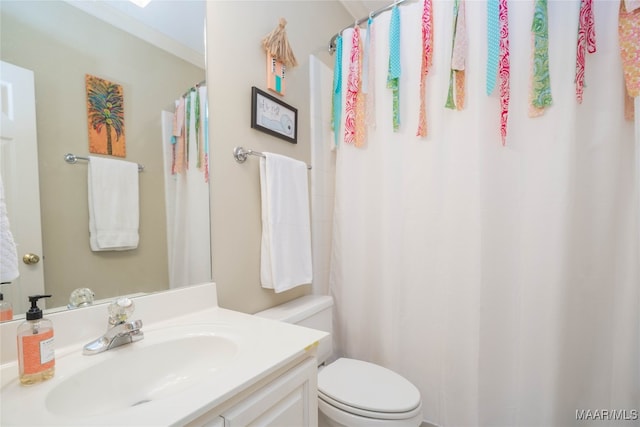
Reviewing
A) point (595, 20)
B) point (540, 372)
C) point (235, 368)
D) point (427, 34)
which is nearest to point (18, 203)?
point (235, 368)

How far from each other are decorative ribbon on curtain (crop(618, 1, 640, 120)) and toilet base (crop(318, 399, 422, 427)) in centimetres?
133

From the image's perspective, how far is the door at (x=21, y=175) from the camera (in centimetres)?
66

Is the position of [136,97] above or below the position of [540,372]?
above

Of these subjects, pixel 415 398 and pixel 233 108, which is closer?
pixel 415 398

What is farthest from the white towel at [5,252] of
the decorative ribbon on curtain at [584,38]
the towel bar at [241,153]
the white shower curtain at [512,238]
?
the decorative ribbon on curtain at [584,38]

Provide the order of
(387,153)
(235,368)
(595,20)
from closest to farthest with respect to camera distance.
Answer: (235,368) → (595,20) → (387,153)

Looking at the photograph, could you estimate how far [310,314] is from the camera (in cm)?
133

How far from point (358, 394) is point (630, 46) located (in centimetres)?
152

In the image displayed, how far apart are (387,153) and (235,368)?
3.76 ft

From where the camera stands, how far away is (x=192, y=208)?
1023mm

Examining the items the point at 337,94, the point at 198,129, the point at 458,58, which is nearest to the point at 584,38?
the point at 458,58

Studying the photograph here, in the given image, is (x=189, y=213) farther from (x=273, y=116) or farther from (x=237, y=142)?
A: (x=273, y=116)

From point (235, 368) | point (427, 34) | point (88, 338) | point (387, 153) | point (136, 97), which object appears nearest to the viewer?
point (235, 368)

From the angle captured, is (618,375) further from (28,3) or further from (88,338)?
(28,3)
